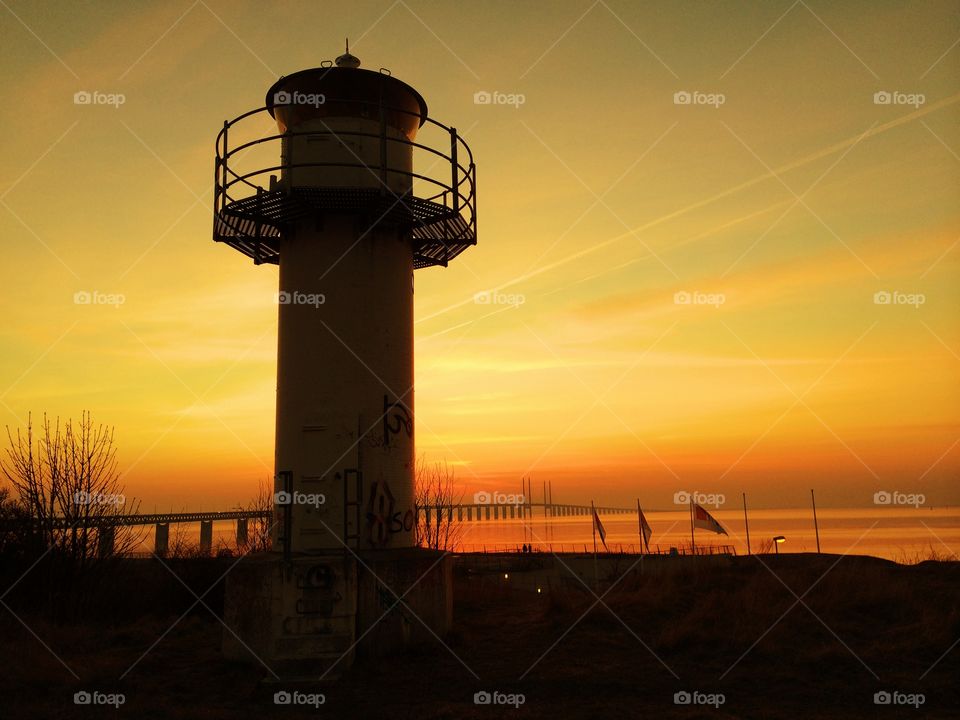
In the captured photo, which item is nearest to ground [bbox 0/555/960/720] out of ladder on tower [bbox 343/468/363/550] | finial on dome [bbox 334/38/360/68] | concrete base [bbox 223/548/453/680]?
concrete base [bbox 223/548/453/680]

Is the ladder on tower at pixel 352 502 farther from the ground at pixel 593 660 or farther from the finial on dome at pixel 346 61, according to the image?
the finial on dome at pixel 346 61

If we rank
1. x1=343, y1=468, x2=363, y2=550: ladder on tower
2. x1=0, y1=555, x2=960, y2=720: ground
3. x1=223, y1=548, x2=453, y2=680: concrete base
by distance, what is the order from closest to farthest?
x1=0, y1=555, x2=960, y2=720: ground
x1=223, y1=548, x2=453, y2=680: concrete base
x1=343, y1=468, x2=363, y2=550: ladder on tower

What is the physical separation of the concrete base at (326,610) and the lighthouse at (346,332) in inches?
1.3

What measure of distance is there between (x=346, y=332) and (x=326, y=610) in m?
4.70

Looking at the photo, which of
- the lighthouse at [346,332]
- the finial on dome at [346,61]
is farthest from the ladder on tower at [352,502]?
the finial on dome at [346,61]

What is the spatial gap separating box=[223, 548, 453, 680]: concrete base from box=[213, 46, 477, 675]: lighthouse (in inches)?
1.3

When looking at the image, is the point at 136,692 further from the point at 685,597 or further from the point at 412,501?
the point at 685,597

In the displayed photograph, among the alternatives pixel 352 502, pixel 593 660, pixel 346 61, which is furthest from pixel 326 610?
pixel 346 61

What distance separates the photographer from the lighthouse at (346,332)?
11852mm

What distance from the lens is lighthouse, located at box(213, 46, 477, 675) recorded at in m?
11.9

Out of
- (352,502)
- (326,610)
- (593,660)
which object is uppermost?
(352,502)

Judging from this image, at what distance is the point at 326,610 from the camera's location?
11.1m

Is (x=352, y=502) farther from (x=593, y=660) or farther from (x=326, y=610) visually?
(x=593, y=660)

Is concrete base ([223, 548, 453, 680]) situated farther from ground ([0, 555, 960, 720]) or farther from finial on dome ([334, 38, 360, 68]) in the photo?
finial on dome ([334, 38, 360, 68])
